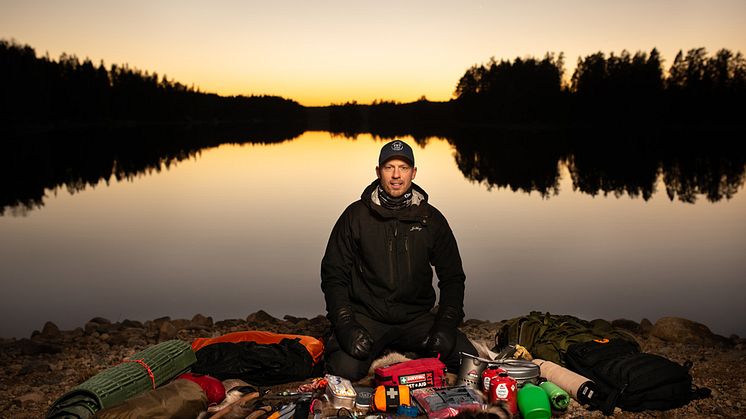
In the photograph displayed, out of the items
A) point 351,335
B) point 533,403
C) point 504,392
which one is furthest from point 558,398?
point 351,335

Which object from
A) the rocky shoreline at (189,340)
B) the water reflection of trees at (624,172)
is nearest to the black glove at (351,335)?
the rocky shoreline at (189,340)

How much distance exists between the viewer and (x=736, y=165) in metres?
45.2

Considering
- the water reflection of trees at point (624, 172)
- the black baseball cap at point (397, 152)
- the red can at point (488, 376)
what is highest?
the black baseball cap at point (397, 152)

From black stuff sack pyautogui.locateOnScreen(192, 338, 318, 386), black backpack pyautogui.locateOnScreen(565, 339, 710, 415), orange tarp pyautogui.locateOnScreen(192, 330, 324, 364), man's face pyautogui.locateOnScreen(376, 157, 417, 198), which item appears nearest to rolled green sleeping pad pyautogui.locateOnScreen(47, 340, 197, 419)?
black stuff sack pyautogui.locateOnScreen(192, 338, 318, 386)

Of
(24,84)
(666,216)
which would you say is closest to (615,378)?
(666,216)

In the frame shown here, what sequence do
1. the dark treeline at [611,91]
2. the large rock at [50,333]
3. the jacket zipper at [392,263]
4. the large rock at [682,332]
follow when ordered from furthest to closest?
the dark treeline at [611,91], the large rock at [50,333], the large rock at [682,332], the jacket zipper at [392,263]

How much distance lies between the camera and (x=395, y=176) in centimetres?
655

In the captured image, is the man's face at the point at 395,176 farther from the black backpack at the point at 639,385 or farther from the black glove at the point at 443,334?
the black backpack at the point at 639,385

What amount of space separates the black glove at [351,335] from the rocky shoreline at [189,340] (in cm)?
196

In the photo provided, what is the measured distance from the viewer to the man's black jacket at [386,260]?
22.3 ft

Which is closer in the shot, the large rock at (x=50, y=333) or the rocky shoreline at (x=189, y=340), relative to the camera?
the rocky shoreline at (x=189, y=340)

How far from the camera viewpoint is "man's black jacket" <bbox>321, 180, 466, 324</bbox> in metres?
6.80

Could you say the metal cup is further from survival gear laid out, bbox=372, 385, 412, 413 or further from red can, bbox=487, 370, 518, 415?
survival gear laid out, bbox=372, 385, 412, 413

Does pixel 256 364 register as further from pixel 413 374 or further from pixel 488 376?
pixel 488 376
